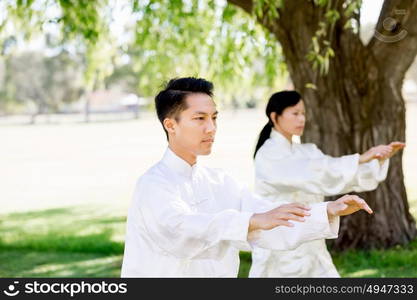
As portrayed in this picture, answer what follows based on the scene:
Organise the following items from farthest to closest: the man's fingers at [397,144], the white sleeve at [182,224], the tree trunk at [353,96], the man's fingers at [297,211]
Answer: the tree trunk at [353,96]
the man's fingers at [397,144]
the white sleeve at [182,224]
the man's fingers at [297,211]

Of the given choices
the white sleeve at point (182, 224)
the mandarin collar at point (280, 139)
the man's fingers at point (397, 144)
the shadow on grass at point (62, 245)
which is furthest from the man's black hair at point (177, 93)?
the shadow on grass at point (62, 245)

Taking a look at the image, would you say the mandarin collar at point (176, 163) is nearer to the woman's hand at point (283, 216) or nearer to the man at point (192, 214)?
the man at point (192, 214)

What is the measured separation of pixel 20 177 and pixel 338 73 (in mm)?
15794

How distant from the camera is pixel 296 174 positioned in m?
5.19

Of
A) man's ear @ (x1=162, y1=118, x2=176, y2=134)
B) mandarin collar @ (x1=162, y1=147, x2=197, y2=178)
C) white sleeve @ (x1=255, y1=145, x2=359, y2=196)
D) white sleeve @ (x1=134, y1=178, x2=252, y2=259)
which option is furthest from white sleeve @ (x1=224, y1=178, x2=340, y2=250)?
white sleeve @ (x1=255, y1=145, x2=359, y2=196)

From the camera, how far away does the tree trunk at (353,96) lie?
7477mm

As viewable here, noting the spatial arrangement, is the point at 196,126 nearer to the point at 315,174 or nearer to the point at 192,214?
the point at 192,214

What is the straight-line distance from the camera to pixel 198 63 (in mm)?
10828

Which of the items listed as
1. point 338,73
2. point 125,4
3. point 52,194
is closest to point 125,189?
point 52,194

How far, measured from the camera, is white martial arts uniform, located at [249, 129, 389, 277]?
5176 millimetres

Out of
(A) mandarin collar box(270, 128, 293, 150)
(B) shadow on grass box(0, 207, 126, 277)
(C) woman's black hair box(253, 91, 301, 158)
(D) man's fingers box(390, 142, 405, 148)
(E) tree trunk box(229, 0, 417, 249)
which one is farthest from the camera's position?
(B) shadow on grass box(0, 207, 126, 277)

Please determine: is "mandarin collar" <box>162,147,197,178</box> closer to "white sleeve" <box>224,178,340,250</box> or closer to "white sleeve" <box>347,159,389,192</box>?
"white sleeve" <box>224,178,340,250</box>

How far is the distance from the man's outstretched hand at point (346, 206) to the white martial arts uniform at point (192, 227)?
4 cm

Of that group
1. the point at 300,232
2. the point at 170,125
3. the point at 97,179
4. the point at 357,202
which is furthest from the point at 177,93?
the point at 97,179
